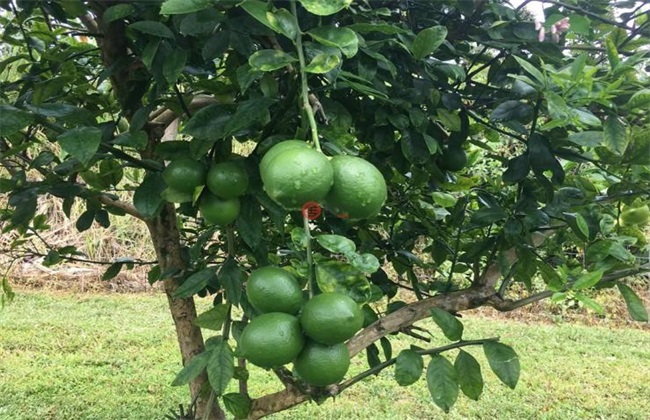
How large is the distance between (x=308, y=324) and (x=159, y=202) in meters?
0.45

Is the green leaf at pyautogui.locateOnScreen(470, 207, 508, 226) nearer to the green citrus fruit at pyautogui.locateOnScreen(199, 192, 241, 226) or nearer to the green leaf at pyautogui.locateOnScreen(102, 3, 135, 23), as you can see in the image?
the green citrus fruit at pyautogui.locateOnScreen(199, 192, 241, 226)

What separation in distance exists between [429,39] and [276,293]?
47cm

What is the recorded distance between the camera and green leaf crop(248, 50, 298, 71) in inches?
27.3

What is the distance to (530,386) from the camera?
3713mm

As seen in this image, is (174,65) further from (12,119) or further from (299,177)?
(299,177)

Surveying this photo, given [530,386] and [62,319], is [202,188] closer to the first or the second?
[530,386]

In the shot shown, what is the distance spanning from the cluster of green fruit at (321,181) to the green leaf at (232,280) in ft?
1.18

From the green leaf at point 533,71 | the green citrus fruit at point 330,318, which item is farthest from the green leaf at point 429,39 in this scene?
the green citrus fruit at point 330,318

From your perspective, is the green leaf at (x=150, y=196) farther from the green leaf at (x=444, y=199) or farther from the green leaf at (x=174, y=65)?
the green leaf at (x=444, y=199)

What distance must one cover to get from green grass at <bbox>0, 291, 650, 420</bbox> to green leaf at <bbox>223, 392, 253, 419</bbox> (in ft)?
6.50

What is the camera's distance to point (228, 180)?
887 millimetres

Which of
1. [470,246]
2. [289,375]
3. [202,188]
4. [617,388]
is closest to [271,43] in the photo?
[202,188]

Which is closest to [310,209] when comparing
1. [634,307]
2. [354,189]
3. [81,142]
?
[354,189]

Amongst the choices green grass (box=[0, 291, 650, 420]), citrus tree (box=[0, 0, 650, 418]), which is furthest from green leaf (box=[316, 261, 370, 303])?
green grass (box=[0, 291, 650, 420])
